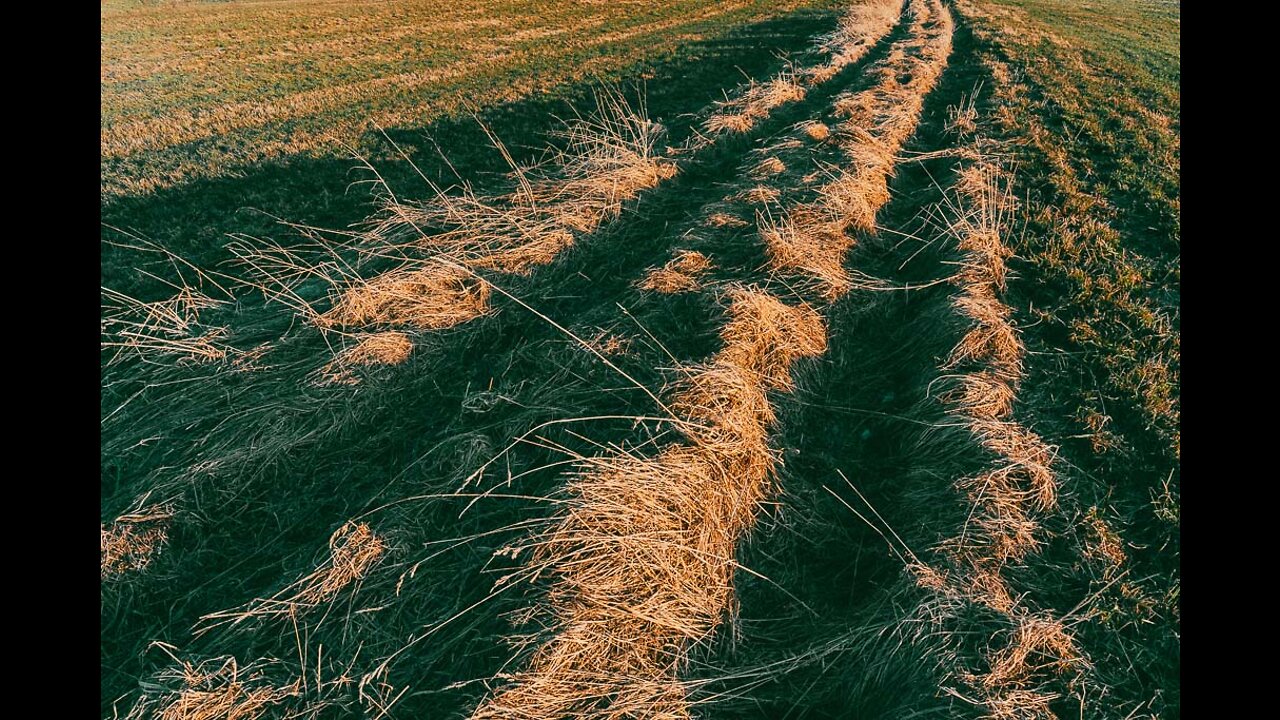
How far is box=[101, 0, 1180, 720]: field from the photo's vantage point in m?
2.31

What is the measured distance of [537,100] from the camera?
1164 cm

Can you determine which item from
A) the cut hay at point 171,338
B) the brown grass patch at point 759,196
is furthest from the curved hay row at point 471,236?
the brown grass patch at point 759,196

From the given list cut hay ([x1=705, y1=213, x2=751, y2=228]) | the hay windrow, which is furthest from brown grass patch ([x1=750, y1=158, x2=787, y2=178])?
the hay windrow

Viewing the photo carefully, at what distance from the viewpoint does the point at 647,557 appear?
2600 mm

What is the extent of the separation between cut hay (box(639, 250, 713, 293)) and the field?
0.10 feet

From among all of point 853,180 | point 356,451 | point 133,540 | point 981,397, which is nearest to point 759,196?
point 853,180

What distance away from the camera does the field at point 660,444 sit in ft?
7.59

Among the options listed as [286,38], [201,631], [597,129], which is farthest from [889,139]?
[286,38]

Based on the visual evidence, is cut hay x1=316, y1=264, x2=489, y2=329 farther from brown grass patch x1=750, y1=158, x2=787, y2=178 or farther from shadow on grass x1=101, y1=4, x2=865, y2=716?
brown grass patch x1=750, y1=158, x2=787, y2=178

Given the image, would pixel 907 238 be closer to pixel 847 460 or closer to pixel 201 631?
pixel 847 460

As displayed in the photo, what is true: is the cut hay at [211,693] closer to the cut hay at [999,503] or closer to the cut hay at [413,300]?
the cut hay at [413,300]

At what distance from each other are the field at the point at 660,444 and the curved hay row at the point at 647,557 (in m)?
0.02

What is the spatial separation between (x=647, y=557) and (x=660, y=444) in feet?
2.07

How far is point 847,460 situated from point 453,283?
10.7 feet
